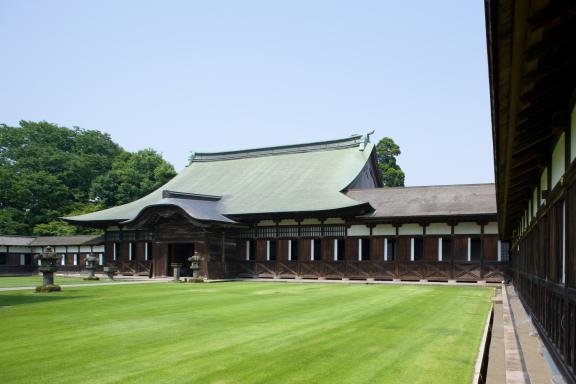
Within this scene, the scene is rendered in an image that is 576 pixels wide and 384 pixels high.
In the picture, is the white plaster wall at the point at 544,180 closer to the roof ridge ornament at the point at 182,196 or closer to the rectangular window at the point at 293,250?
the rectangular window at the point at 293,250

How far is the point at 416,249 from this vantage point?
3080 centimetres

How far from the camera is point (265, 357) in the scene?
28.8ft

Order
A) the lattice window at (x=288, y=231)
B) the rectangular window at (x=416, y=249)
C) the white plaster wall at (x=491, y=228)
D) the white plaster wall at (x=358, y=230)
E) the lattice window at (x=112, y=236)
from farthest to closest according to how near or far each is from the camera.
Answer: the lattice window at (x=112, y=236) < the lattice window at (x=288, y=231) < the white plaster wall at (x=358, y=230) < the rectangular window at (x=416, y=249) < the white plaster wall at (x=491, y=228)

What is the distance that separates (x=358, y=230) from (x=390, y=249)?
7.10 feet

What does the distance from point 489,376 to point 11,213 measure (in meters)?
58.7

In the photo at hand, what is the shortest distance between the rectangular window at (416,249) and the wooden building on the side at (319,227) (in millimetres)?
57

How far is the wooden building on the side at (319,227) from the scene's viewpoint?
29.7 m

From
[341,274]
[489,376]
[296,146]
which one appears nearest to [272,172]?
[296,146]

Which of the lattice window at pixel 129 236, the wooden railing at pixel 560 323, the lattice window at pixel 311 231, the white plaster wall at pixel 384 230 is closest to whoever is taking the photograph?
the wooden railing at pixel 560 323

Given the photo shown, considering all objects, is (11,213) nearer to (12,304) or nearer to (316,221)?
(316,221)

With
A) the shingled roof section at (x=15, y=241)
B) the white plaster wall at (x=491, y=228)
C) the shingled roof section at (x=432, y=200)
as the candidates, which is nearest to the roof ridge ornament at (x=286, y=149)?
the shingled roof section at (x=432, y=200)

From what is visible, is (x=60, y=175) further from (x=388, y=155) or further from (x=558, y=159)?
(x=558, y=159)

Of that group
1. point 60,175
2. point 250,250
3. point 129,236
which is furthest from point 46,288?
point 60,175

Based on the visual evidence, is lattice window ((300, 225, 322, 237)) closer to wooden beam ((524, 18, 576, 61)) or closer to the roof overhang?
the roof overhang
